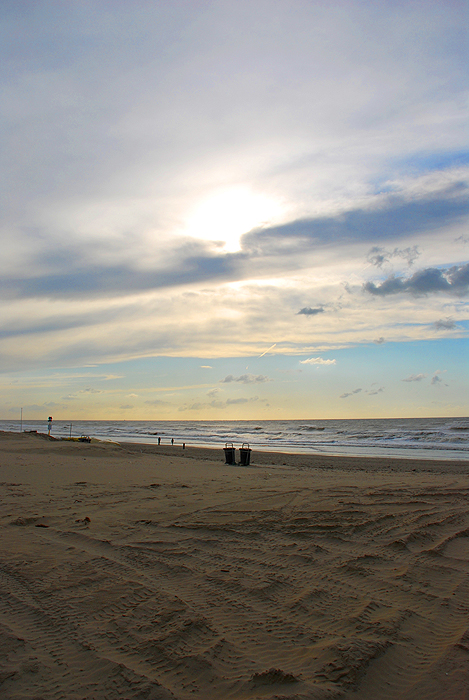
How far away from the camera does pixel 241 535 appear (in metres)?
5.93

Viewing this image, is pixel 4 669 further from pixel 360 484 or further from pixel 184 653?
pixel 360 484

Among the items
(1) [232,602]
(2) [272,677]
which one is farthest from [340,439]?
(2) [272,677]

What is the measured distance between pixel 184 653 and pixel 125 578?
1438 mm

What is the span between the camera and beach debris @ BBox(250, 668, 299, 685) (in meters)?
2.80

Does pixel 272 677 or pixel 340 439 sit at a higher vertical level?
pixel 272 677

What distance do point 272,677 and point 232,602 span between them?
1075mm

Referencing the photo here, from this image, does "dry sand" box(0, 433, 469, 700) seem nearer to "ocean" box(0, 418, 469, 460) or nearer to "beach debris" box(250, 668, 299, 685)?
"beach debris" box(250, 668, 299, 685)

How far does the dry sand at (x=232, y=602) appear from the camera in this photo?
9.27 feet

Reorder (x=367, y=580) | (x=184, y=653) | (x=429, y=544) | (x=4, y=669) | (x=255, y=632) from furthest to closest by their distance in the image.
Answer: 1. (x=429, y=544)
2. (x=367, y=580)
3. (x=255, y=632)
4. (x=184, y=653)
5. (x=4, y=669)

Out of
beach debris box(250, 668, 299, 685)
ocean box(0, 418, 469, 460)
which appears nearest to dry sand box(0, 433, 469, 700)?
beach debris box(250, 668, 299, 685)

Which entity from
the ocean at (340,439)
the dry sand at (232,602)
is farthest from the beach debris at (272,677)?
the ocean at (340,439)

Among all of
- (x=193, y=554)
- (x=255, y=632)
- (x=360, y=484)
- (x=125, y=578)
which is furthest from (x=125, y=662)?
(x=360, y=484)

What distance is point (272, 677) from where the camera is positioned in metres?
2.84

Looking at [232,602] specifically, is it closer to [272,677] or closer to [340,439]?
[272,677]
